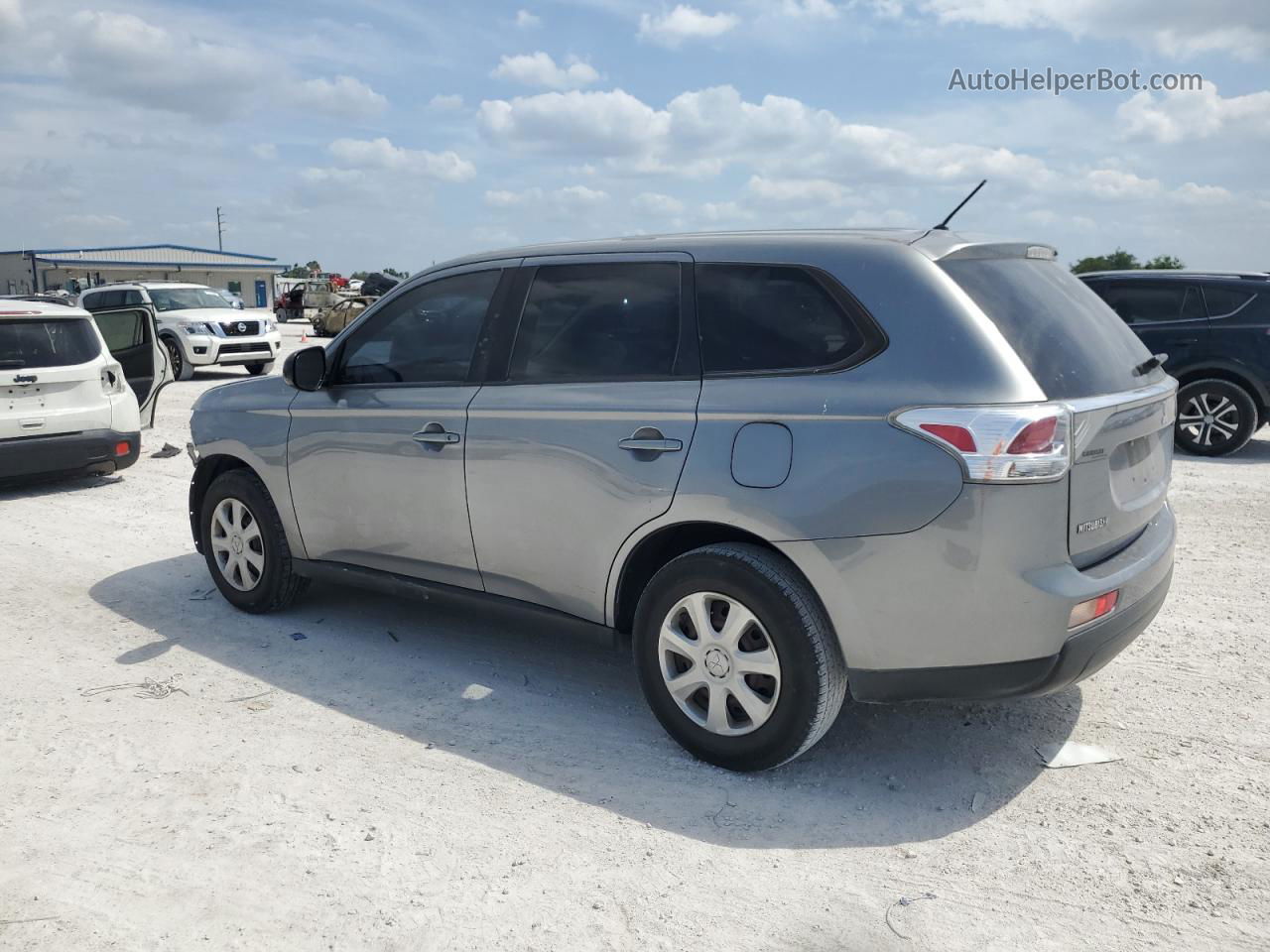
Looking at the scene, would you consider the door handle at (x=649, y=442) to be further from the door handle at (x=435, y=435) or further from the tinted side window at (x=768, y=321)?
the door handle at (x=435, y=435)

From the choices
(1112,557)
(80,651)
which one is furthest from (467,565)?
(1112,557)

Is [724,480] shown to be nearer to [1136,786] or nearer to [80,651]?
[1136,786]

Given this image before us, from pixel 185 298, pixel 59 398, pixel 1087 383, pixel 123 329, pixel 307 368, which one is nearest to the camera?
pixel 1087 383

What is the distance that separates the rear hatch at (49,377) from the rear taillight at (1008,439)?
311 inches

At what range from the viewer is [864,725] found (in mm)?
4242

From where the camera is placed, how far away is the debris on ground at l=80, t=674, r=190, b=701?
4.60 metres

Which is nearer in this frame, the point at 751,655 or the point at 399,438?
the point at 751,655

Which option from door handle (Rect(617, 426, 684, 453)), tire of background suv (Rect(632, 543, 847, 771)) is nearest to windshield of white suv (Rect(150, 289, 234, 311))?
door handle (Rect(617, 426, 684, 453))

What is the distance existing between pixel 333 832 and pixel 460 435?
1697 mm

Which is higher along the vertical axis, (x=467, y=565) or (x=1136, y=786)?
(x=467, y=565)

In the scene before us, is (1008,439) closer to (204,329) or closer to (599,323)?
(599,323)

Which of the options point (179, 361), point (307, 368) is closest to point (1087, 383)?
point (307, 368)

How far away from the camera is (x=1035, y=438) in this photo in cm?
321

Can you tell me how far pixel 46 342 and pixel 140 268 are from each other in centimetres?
6614
